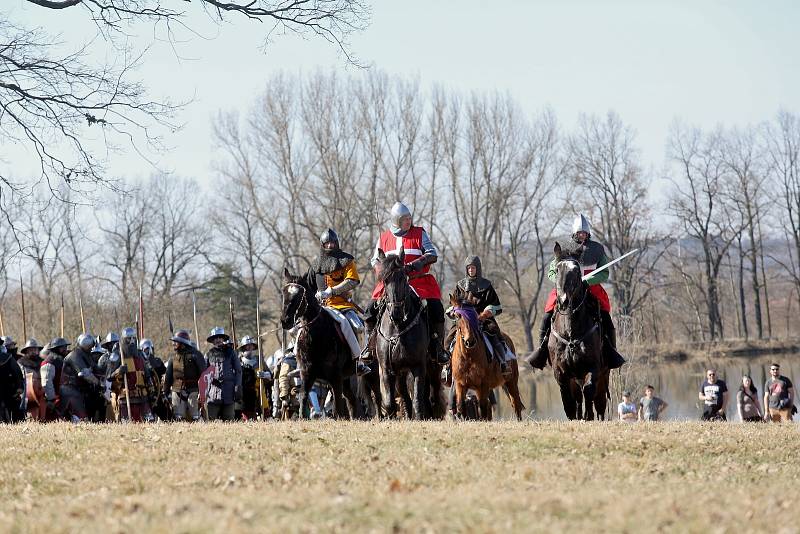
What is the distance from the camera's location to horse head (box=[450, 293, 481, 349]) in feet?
54.7

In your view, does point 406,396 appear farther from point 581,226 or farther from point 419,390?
point 581,226

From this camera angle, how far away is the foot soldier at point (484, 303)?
17.6 m

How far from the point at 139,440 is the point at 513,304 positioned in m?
55.7

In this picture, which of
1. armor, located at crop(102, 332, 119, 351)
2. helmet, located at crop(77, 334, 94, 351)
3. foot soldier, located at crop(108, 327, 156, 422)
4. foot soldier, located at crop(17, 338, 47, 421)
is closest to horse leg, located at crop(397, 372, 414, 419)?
foot soldier, located at crop(108, 327, 156, 422)

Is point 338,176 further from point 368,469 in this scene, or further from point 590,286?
point 368,469

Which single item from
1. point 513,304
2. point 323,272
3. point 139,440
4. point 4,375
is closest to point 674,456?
point 139,440

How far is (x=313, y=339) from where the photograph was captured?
640 inches

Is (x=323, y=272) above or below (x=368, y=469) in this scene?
above

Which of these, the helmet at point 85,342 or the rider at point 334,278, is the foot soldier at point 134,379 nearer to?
the helmet at point 85,342

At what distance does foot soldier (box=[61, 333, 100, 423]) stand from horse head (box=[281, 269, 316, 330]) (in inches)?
236

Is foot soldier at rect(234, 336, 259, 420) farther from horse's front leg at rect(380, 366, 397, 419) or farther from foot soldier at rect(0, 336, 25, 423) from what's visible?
horse's front leg at rect(380, 366, 397, 419)

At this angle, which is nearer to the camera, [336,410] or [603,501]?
[603,501]

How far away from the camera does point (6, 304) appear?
2222 inches

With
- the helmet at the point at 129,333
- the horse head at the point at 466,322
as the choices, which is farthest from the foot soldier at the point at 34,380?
the horse head at the point at 466,322
